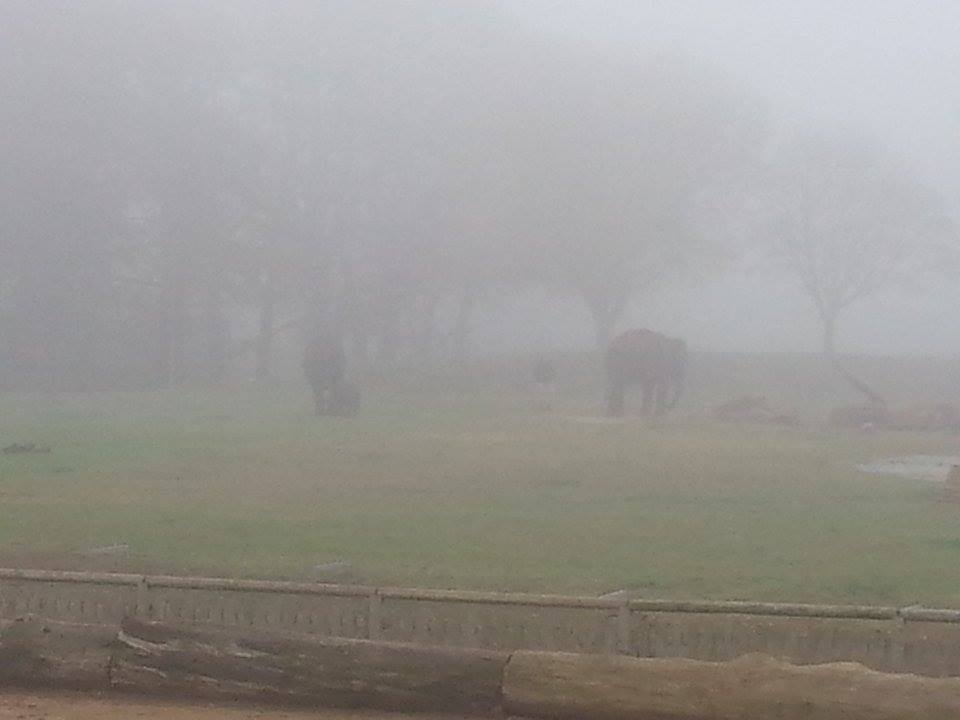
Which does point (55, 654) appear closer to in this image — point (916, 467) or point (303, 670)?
point (303, 670)

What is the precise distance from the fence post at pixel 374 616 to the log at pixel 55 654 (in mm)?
1336

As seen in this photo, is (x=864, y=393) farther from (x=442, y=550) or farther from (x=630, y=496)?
(x=442, y=550)

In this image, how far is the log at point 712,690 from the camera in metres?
7.46

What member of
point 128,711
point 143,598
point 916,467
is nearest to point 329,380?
point 916,467

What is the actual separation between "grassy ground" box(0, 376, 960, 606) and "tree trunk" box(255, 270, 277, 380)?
1017 millimetres

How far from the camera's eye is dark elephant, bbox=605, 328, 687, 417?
90.8ft

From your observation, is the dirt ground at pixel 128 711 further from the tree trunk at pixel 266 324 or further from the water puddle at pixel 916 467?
the tree trunk at pixel 266 324

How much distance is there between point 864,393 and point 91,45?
13.7 meters

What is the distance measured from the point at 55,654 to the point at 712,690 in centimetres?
329

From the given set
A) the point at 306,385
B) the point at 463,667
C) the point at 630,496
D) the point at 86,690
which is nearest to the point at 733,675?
the point at 463,667

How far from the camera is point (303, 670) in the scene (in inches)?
329

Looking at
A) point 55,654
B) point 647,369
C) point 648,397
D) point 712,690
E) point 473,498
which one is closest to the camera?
point 712,690

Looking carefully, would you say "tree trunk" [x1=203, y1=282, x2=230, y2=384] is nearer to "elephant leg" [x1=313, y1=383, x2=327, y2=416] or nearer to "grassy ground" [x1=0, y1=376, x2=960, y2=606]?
"grassy ground" [x1=0, y1=376, x2=960, y2=606]

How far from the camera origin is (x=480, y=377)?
2758 centimetres
